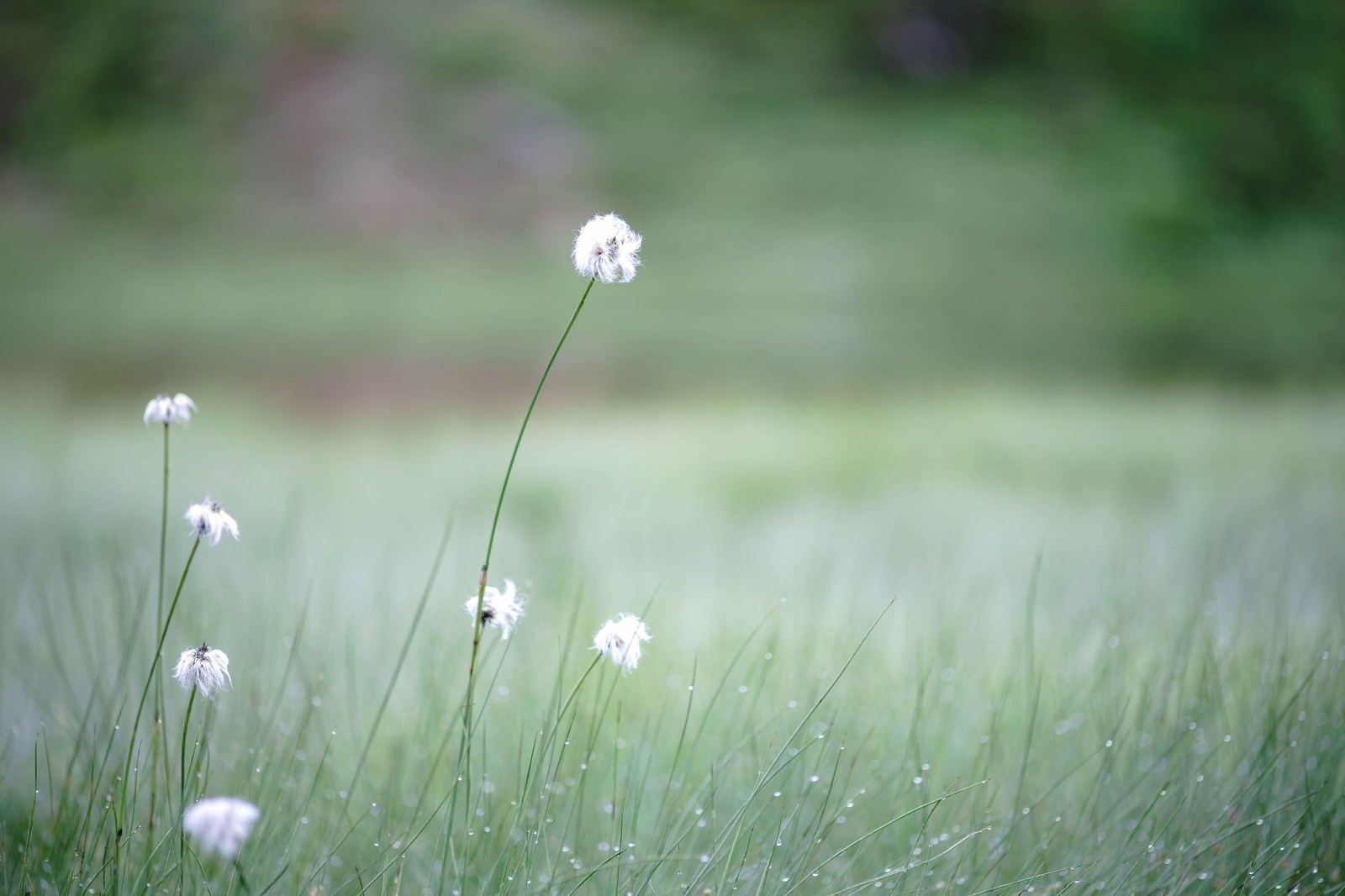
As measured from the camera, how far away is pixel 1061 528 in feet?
7.28

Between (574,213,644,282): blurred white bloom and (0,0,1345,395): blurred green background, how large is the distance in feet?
10.4

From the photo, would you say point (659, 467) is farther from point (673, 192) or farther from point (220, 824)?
point (673, 192)

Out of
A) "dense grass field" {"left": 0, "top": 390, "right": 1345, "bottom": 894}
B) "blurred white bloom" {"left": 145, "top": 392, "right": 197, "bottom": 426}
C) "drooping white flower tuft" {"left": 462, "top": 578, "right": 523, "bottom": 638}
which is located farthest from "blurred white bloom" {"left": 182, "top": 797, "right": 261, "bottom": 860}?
"blurred white bloom" {"left": 145, "top": 392, "right": 197, "bottom": 426}

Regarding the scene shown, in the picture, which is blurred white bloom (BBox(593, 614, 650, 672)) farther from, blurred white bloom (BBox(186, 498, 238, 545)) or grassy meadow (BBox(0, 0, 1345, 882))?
blurred white bloom (BBox(186, 498, 238, 545))

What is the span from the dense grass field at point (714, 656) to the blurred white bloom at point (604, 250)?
1.25 feet

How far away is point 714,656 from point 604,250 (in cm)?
99

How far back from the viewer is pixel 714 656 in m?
1.53

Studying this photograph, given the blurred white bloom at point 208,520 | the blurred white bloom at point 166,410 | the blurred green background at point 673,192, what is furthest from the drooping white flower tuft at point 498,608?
the blurred green background at point 673,192

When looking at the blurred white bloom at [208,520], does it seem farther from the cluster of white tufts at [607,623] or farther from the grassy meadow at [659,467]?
the grassy meadow at [659,467]

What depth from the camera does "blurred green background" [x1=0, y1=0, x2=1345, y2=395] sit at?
413 centimetres

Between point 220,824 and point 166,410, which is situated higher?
point 166,410

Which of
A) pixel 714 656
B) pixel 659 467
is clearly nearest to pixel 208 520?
pixel 714 656

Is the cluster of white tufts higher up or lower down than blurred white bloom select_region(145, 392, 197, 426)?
lower down

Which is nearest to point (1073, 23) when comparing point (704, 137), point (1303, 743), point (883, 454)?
point (704, 137)
